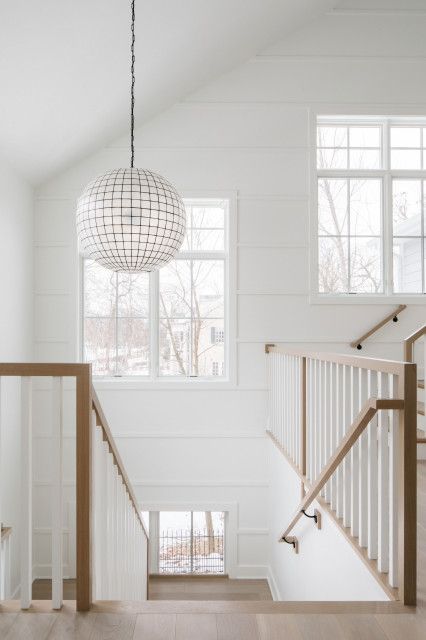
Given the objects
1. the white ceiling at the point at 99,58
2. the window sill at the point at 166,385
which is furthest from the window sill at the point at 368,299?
the white ceiling at the point at 99,58

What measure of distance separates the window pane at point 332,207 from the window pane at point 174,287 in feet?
4.73

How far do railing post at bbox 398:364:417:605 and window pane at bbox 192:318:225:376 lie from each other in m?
3.26

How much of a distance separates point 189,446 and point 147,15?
3.68 meters

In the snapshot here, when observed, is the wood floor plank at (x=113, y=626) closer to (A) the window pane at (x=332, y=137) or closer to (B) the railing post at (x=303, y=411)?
(B) the railing post at (x=303, y=411)

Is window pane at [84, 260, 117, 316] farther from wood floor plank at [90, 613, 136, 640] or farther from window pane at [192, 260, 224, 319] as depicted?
wood floor plank at [90, 613, 136, 640]

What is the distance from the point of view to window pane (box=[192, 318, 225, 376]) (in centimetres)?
510

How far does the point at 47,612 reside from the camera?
182cm

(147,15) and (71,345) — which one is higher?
(147,15)

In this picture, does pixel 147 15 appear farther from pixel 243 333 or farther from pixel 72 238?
pixel 243 333

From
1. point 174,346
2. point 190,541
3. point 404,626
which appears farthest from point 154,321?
point 404,626

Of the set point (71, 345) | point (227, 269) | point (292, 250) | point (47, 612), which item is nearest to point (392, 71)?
point (292, 250)

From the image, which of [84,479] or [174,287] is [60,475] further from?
[174,287]

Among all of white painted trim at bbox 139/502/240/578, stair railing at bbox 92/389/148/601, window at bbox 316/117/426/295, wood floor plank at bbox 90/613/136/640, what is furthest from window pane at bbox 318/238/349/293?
wood floor plank at bbox 90/613/136/640

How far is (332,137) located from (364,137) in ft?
1.07
